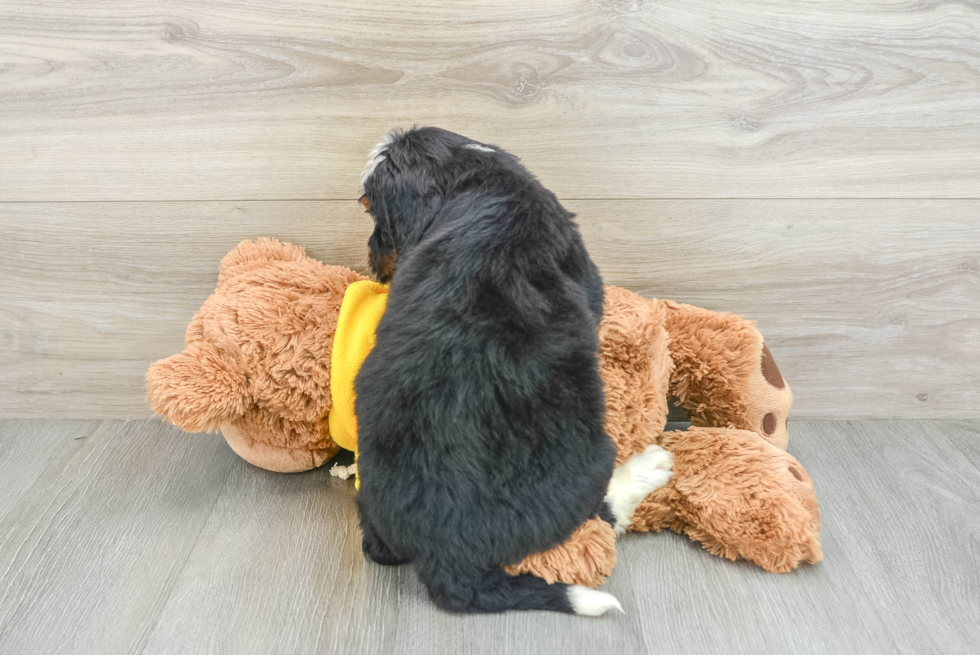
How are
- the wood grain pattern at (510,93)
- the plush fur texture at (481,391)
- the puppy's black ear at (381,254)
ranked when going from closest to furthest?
the plush fur texture at (481,391), the puppy's black ear at (381,254), the wood grain pattern at (510,93)

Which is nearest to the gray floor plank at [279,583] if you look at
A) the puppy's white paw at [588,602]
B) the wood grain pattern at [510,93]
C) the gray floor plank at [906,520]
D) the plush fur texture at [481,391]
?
the plush fur texture at [481,391]

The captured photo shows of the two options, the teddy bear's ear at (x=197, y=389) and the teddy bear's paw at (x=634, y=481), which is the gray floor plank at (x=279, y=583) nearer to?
the teddy bear's ear at (x=197, y=389)

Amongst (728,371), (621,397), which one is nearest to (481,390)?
(621,397)

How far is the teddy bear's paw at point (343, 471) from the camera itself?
41.8 inches

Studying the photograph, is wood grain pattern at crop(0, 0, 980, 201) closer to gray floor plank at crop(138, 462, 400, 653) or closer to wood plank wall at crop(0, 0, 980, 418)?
wood plank wall at crop(0, 0, 980, 418)

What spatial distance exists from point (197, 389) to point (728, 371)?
2.46 feet

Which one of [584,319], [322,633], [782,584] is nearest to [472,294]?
[584,319]

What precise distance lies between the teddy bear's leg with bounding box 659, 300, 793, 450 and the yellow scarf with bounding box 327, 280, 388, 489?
17.8 inches

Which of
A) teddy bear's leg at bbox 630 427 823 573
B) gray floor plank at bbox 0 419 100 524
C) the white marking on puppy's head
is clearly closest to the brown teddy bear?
teddy bear's leg at bbox 630 427 823 573

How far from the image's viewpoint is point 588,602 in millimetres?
788

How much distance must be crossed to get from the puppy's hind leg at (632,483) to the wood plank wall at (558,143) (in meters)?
0.31

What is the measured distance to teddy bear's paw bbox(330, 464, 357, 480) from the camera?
1061mm

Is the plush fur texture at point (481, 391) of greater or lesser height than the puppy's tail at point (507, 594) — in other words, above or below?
above

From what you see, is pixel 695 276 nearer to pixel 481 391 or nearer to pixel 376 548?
pixel 481 391
